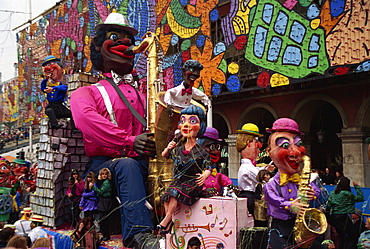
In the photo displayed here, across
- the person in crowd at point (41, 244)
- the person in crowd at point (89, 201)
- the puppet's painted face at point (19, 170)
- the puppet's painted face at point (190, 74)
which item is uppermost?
the puppet's painted face at point (190, 74)

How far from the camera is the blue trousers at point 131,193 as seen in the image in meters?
4.27

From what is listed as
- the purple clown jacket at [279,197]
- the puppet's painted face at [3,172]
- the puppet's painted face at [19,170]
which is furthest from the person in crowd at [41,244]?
the puppet's painted face at [19,170]

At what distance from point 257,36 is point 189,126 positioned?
8402 millimetres

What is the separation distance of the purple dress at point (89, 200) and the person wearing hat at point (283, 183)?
2502 mm

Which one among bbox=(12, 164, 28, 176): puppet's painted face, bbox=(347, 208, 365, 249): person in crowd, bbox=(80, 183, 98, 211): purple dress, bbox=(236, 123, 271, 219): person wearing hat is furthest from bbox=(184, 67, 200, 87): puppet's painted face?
bbox=(12, 164, 28, 176): puppet's painted face

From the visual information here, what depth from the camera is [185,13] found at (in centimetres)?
1330

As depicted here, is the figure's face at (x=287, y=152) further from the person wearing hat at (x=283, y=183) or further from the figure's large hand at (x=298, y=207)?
the figure's large hand at (x=298, y=207)

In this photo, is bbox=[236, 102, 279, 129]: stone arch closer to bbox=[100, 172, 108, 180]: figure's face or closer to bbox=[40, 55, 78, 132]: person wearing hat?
bbox=[40, 55, 78, 132]: person wearing hat

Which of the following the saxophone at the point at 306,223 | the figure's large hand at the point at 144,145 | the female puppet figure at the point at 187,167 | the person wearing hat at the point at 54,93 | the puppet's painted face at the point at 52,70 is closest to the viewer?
the saxophone at the point at 306,223

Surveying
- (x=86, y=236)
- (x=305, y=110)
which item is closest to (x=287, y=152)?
(x=86, y=236)

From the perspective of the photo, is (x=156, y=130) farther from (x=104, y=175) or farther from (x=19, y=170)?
(x=19, y=170)

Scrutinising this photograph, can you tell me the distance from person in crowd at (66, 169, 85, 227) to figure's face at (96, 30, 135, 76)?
5.01 feet

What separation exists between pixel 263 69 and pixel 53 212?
25.6 feet

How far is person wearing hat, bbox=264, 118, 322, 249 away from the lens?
3133 mm
